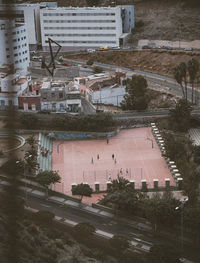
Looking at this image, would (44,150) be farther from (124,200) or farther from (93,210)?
(124,200)

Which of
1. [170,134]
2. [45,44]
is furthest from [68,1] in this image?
[170,134]

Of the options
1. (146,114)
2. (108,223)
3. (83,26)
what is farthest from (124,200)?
(83,26)

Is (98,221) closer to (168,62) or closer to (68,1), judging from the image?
(168,62)

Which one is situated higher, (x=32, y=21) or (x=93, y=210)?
(x=32, y=21)

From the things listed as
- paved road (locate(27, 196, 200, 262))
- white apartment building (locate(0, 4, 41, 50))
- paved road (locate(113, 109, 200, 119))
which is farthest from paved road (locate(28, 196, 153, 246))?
white apartment building (locate(0, 4, 41, 50))

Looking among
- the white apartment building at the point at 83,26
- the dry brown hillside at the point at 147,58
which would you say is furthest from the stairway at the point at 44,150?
the white apartment building at the point at 83,26

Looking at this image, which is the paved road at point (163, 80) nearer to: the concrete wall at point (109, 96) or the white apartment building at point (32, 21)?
the concrete wall at point (109, 96)

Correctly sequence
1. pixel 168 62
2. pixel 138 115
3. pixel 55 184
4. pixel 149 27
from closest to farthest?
pixel 55 184, pixel 138 115, pixel 168 62, pixel 149 27
